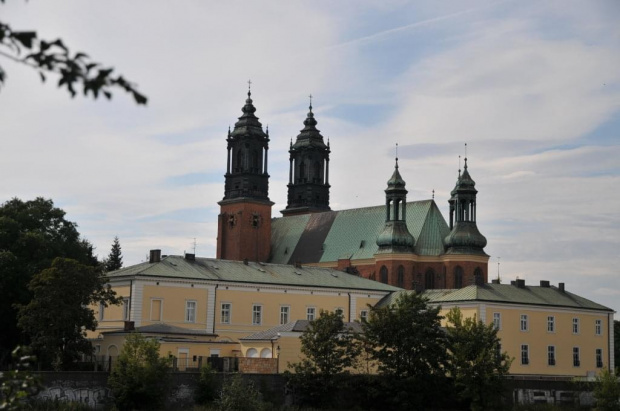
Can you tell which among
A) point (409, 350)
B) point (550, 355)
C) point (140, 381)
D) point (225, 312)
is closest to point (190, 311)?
point (225, 312)

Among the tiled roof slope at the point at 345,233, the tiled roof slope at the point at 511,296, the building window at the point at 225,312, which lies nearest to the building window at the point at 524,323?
the tiled roof slope at the point at 511,296

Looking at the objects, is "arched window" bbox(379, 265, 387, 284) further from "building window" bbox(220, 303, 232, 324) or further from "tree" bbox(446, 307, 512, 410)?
"tree" bbox(446, 307, 512, 410)

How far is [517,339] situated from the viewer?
7919 cm

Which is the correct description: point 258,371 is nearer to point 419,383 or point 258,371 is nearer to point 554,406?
point 419,383

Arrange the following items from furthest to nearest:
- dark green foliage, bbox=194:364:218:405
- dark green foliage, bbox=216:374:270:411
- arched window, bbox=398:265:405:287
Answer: arched window, bbox=398:265:405:287, dark green foliage, bbox=194:364:218:405, dark green foliage, bbox=216:374:270:411

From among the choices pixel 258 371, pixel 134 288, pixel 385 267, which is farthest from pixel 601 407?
pixel 385 267

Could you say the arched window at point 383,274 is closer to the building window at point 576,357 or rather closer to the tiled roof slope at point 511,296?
the tiled roof slope at point 511,296

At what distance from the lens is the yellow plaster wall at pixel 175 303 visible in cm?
7112

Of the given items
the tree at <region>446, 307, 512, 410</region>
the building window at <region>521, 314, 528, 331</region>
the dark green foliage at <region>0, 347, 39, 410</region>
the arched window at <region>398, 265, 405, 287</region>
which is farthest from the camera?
the arched window at <region>398, 265, 405, 287</region>

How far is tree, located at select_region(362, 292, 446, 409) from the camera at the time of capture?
57312 mm

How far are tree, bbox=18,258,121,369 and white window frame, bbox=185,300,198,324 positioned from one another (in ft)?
46.7

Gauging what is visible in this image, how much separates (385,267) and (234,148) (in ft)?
74.9

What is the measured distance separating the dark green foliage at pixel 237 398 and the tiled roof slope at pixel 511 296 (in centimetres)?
2921

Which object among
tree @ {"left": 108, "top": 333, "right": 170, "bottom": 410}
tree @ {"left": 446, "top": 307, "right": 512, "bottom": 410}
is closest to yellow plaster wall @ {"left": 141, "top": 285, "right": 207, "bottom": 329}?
tree @ {"left": 108, "top": 333, "right": 170, "bottom": 410}
